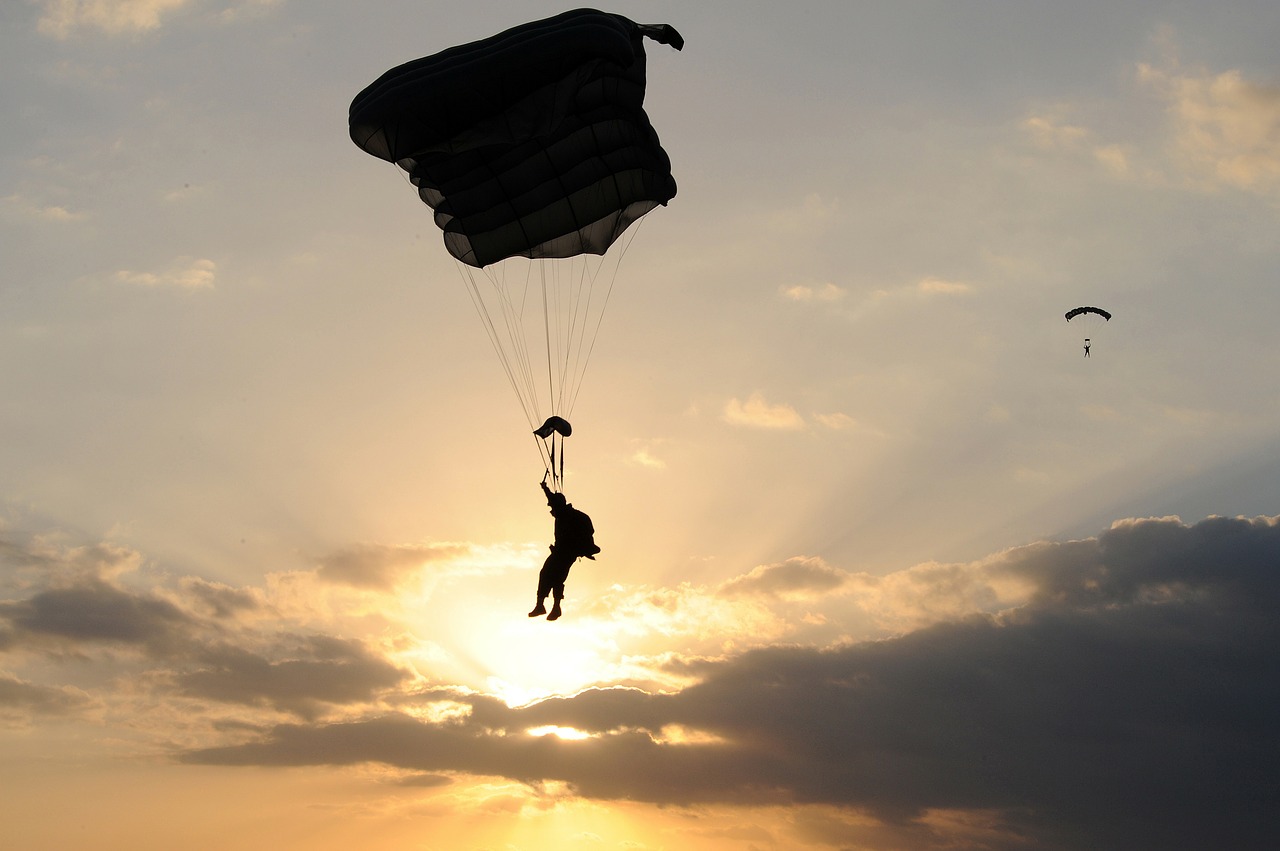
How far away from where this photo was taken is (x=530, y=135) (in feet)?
81.0

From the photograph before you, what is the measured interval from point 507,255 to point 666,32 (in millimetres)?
5454

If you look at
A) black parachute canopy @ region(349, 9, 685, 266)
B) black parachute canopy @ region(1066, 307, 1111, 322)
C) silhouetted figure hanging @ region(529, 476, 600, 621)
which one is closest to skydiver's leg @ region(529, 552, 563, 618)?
silhouetted figure hanging @ region(529, 476, 600, 621)

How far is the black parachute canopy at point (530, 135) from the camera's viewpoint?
24266 millimetres

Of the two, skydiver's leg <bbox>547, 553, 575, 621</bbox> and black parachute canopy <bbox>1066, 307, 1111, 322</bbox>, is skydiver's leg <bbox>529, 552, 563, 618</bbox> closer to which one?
skydiver's leg <bbox>547, 553, 575, 621</bbox>

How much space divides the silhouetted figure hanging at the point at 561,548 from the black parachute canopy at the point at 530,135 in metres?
5.71

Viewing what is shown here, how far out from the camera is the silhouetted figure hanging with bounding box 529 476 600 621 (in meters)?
24.8

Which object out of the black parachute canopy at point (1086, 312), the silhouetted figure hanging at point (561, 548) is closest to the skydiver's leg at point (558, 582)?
the silhouetted figure hanging at point (561, 548)

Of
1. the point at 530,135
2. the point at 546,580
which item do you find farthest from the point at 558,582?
the point at 530,135

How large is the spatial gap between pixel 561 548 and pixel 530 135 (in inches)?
305

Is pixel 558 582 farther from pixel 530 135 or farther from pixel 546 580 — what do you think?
pixel 530 135

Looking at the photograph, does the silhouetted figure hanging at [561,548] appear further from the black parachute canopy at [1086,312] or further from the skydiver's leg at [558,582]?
the black parachute canopy at [1086,312]

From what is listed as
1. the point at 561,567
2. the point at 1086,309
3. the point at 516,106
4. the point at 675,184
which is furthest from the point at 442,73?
the point at 1086,309

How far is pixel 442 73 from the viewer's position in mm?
24312

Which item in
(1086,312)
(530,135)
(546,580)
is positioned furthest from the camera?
(1086,312)
